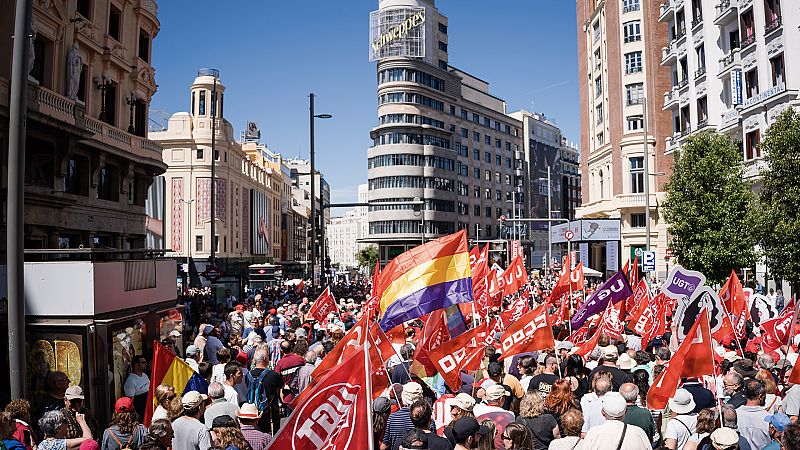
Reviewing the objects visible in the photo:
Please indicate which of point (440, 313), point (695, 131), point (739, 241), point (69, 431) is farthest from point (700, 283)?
point (695, 131)

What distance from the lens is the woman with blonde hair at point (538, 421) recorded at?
716 centimetres

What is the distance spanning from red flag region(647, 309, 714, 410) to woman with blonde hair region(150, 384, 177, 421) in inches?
221

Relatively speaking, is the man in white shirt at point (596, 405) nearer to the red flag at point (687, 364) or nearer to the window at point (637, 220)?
the red flag at point (687, 364)

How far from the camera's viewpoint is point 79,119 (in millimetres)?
25203

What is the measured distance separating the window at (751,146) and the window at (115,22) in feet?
90.7

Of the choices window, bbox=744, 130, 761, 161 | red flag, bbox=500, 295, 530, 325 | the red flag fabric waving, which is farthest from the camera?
window, bbox=744, 130, 761, 161

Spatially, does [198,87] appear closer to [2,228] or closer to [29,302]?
[2,228]

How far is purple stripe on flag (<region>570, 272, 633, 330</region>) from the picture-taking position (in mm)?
15844

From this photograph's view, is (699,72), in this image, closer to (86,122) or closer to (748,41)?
(748,41)

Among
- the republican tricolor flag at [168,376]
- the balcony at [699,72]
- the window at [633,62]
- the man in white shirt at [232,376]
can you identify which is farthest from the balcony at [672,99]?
the republican tricolor flag at [168,376]

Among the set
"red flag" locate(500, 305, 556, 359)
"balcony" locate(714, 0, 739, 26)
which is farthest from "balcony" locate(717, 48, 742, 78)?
"red flag" locate(500, 305, 556, 359)

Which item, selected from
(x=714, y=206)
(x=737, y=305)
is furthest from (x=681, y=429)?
(x=714, y=206)

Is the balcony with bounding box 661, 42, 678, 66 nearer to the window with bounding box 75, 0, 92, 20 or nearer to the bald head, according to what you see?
the window with bounding box 75, 0, 92, 20

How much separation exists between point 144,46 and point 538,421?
102ft
